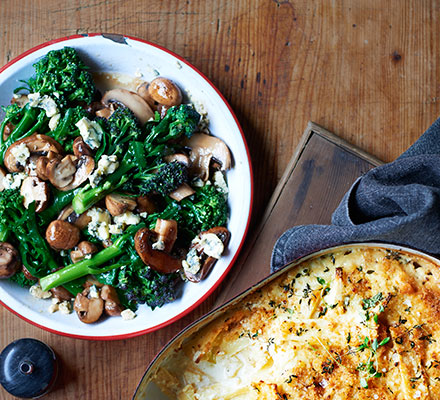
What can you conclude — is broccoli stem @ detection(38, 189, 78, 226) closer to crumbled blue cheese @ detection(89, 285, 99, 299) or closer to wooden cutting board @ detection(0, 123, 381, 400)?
crumbled blue cheese @ detection(89, 285, 99, 299)

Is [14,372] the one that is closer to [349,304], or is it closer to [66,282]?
[66,282]

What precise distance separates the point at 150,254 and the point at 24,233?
629mm

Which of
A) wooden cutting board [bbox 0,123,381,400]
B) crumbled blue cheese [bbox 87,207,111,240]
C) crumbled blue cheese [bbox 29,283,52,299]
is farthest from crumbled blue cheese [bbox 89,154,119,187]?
wooden cutting board [bbox 0,123,381,400]

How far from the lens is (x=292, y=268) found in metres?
1.88

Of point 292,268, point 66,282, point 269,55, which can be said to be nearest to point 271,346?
point 292,268

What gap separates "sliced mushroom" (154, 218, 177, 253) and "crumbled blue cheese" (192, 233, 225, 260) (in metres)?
0.13

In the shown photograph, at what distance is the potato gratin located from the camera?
1792 mm

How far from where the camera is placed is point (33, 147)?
2.28 m

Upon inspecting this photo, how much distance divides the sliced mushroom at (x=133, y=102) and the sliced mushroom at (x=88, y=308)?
2.87ft

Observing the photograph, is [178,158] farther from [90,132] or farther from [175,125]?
[90,132]

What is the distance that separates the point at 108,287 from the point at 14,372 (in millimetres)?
577

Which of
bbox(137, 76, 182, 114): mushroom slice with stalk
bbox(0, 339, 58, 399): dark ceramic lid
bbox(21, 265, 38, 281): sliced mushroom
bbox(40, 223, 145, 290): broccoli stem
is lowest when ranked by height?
bbox(0, 339, 58, 399): dark ceramic lid

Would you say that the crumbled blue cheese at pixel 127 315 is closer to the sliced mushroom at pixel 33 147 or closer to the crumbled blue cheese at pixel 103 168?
the crumbled blue cheese at pixel 103 168

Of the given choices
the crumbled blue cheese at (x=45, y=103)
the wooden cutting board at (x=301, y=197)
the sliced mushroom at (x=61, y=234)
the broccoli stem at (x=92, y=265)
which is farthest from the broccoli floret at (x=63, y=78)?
the wooden cutting board at (x=301, y=197)
